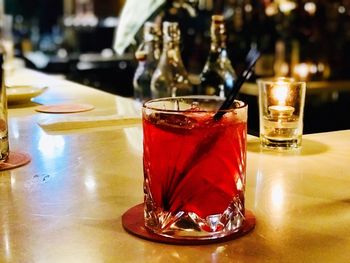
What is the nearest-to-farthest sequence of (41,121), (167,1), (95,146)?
(95,146), (41,121), (167,1)

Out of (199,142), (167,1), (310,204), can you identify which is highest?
(167,1)

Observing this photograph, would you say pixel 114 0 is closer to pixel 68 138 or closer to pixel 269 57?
pixel 269 57

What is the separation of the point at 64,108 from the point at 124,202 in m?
0.88

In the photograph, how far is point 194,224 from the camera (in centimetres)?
71

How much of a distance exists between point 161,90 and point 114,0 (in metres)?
6.52

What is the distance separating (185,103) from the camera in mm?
864

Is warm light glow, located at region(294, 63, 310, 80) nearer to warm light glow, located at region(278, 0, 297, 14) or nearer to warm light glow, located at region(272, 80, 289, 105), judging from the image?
warm light glow, located at region(278, 0, 297, 14)

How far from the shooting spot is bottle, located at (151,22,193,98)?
6.18ft

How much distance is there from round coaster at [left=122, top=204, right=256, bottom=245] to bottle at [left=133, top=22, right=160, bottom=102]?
1.25 meters

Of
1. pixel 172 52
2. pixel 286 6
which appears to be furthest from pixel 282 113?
pixel 286 6

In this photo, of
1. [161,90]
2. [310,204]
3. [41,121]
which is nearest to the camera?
[310,204]

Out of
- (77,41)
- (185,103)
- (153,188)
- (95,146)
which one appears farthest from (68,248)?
(77,41)

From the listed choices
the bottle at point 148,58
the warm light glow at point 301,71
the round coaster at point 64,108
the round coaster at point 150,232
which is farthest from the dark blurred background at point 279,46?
the round coaster at point 150,232

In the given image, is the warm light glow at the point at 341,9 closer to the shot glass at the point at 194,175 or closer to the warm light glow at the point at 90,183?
the warm light glow at the point at 90,183
